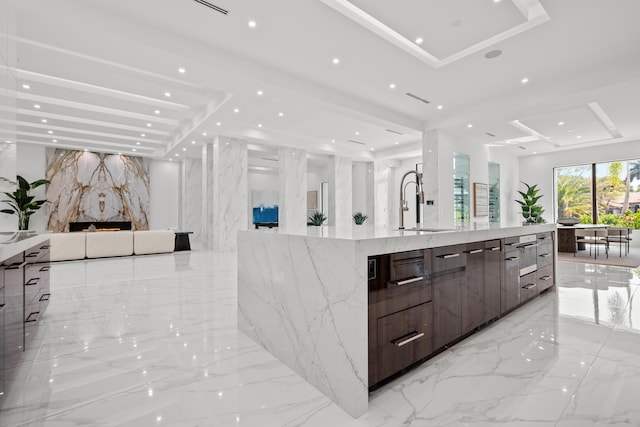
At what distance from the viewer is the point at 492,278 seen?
8.52 feet

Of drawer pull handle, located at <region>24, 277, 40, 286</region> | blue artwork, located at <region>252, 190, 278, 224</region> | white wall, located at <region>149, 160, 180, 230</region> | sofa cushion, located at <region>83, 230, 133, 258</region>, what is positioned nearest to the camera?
drawer pull handle, located at <region>24, 277, 40, 286</region>

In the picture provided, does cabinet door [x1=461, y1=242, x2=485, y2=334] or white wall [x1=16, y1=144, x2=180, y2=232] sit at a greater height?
white wall [x1=16, y1=144, x2=180, y2=232]

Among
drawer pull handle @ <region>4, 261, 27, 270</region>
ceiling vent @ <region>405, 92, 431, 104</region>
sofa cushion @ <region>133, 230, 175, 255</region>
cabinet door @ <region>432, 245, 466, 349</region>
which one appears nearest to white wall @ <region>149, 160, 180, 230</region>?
sofa cushion @ <region>133, 230, 175, 255</region>

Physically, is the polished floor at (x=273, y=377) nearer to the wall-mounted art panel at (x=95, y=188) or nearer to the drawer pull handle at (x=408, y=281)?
the drawer pull handle at (x=408, y=281)

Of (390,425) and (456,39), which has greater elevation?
(456,39)

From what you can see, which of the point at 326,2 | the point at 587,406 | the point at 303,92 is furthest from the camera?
the point at 303,92

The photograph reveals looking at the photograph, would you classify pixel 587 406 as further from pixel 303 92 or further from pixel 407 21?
pixel 303 92

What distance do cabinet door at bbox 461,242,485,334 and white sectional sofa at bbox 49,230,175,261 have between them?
773cm

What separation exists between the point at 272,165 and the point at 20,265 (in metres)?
12.1

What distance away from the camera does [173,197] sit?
1283 cm

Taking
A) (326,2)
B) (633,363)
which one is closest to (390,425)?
(633,363)

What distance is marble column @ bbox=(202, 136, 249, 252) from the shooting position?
344 inches

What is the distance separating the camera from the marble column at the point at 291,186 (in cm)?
1022

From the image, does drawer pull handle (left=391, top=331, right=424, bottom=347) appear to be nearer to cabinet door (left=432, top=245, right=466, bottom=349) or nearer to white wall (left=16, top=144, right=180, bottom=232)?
cabinet door (left=432, top=245, right=466, bottom=349)
